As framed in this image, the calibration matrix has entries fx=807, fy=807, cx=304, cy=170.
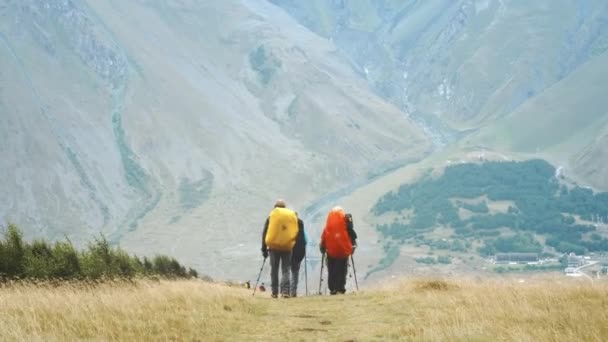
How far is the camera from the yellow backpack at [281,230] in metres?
25.0

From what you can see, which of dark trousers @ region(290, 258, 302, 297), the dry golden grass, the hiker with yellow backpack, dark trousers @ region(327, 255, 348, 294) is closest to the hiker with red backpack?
dark trousers @ region(327, 255, 348, 294)

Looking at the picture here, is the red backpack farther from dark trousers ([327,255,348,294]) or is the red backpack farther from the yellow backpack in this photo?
the yellow backpack

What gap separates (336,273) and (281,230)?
2.85 m

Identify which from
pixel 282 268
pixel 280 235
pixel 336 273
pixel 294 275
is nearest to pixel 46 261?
pixel 282 268

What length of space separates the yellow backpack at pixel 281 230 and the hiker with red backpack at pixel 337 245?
58.4 inches

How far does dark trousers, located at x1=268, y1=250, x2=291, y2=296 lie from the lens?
25531 millimetres

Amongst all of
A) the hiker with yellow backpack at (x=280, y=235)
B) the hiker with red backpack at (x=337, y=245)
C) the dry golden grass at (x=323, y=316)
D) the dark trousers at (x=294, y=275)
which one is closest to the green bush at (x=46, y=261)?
the dry golden grass at (x=323, y=316)

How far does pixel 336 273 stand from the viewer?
87.6 feet

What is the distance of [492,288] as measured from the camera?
68.0ft

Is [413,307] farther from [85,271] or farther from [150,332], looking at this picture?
[85,271]

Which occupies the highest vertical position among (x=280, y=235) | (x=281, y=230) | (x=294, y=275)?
(x=281, y=230)

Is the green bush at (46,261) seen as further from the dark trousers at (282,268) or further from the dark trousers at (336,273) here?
Answer: the dark trousers at (336,273)

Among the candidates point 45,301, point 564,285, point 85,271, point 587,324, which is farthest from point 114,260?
point 587,324

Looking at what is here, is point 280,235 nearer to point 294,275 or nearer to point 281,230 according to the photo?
point 281,230
